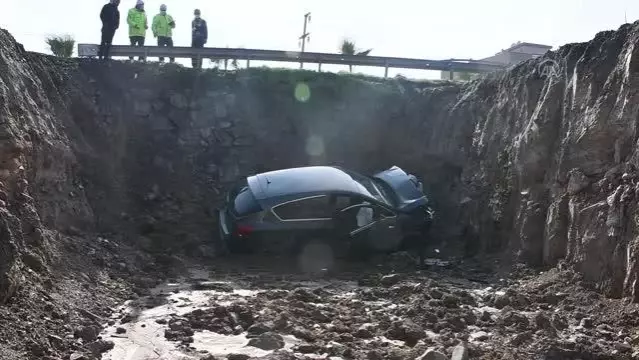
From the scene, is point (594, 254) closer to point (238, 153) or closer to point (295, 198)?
point (295, 198)

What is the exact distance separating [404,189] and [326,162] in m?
4.24

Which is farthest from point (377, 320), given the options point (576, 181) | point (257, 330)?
point (576, 181)

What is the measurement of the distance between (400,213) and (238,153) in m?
5.67

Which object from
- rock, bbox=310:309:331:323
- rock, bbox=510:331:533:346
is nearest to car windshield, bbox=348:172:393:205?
rock, bbox=310:309:331:323

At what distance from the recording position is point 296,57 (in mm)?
16625

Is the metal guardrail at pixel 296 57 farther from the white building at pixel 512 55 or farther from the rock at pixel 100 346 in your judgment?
the rock at pixel 100 346

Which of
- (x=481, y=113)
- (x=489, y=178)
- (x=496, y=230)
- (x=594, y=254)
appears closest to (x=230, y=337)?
(x=594, y=254)

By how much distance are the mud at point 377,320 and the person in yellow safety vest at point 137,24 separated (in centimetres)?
848

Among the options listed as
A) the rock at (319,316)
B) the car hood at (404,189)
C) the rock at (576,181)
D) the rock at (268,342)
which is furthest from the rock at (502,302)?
the car hood at (404,189)

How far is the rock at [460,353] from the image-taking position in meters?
6.52

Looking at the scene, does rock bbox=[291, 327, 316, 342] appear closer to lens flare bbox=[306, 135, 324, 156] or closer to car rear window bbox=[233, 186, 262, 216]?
car rear window bbox=[233, 186, 262, 216]

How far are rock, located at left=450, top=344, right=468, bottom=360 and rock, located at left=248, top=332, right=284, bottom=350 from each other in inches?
71.2

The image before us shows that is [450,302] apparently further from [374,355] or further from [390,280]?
[374,355]

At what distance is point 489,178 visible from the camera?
40.6 ft
